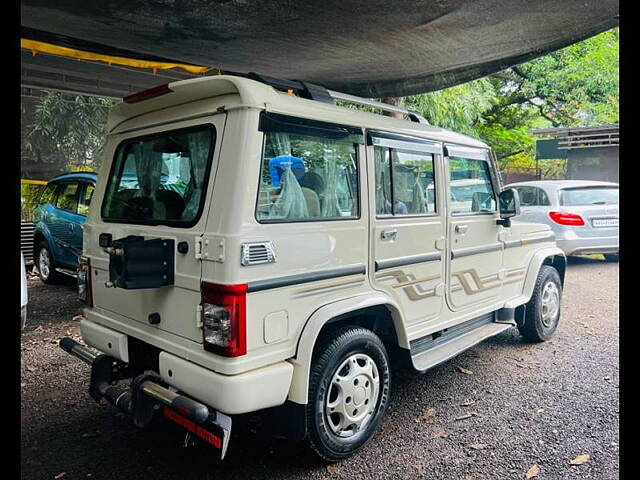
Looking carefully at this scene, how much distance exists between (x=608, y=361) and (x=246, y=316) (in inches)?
159

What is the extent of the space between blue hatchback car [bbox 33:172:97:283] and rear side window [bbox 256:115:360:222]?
202 inches

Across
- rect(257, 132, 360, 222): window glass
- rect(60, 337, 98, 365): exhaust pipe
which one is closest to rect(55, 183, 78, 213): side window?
rect(60, 337, 98, 365): exhaust pipe

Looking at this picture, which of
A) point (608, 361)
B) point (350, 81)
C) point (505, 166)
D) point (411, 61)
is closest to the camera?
point (608, 361)

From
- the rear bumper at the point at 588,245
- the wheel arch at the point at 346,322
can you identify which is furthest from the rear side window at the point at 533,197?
the wheel arch at the point at 346,322

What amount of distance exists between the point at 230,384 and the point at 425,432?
1.68 m

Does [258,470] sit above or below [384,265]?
below

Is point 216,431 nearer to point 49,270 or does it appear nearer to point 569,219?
point 49,270

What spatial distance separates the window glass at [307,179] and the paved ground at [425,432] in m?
1.53

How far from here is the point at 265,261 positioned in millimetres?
2625

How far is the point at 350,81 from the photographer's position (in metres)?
5.93

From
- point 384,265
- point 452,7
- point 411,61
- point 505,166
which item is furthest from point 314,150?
point 505,166

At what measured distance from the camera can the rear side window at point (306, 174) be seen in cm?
275

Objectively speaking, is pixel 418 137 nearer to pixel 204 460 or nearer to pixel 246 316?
pixel 246 316

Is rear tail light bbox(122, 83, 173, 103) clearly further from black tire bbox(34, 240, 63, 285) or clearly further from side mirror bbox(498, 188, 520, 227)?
black tire bbox(34, 240, 63, 285)
